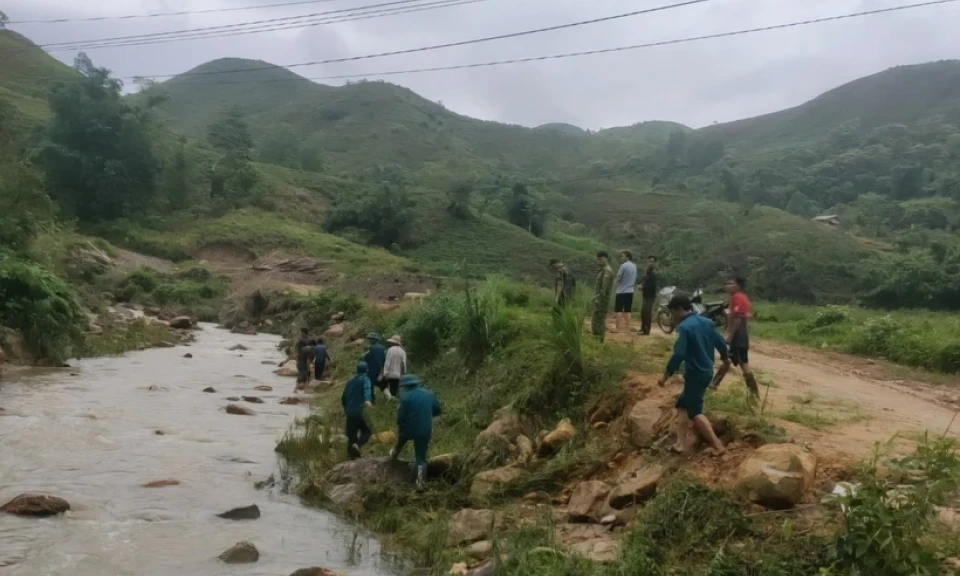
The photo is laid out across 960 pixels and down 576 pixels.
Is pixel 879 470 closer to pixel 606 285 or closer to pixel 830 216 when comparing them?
pixel 606 285

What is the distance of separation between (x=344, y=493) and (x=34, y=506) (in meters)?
3.42

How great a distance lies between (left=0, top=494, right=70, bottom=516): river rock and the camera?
→ 8.95m

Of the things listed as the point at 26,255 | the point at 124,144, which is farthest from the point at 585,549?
the point at 124,144

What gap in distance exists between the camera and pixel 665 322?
18656mm

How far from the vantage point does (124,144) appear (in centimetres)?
5012

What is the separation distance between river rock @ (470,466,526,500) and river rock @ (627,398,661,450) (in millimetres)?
1378

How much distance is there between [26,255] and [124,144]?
30.1 meters

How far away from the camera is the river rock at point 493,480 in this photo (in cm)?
930

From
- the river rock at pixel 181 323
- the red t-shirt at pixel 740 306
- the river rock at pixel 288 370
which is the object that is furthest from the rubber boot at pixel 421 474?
the river rock at pixel 181 323

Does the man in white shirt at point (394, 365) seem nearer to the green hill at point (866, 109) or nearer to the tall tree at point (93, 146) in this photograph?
the tall tree at point (93, 146)

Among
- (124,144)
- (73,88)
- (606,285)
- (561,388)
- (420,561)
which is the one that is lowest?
(420,561)

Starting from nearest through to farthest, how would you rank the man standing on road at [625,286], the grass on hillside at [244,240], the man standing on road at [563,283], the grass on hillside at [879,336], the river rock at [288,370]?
the man standing on road at [563,283], the man standing on road at [625,286], the grass on hillside at [879,336], the river rock at [288,370], the grass on hillside at [244,240]

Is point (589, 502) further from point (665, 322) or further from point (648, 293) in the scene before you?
point (665, 322)

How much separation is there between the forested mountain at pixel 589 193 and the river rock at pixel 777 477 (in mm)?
11116
